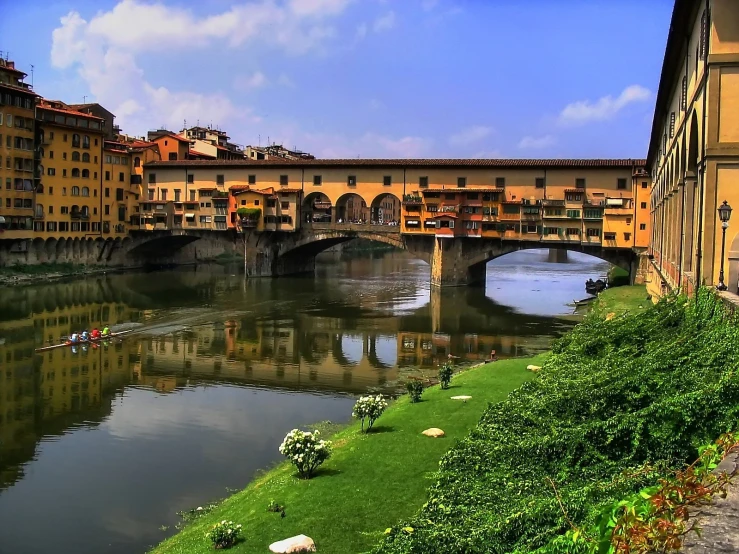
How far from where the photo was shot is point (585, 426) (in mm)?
9898

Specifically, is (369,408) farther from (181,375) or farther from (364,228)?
(364,228)

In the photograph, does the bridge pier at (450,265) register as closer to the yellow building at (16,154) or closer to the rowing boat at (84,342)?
the rowing boat at (84,342)

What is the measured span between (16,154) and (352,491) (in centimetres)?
5856

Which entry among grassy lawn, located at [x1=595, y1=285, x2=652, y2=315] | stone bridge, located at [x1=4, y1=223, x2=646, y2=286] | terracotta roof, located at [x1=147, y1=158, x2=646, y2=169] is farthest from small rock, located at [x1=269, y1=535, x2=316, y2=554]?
terracotta roof, located at [x1=147, y1=158, x2=646, y2=169]

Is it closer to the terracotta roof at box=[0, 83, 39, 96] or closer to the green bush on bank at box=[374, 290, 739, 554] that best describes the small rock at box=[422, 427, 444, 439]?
the green bush on bank at box=[374, 290, 739, 554]

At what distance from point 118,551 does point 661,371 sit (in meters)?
10.5

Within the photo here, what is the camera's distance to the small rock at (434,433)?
650 inches

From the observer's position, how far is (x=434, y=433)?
1659 cm

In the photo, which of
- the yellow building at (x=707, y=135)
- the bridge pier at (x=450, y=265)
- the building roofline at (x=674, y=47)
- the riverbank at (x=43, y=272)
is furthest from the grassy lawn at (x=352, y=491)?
the riverbank at (x=43, y=272)

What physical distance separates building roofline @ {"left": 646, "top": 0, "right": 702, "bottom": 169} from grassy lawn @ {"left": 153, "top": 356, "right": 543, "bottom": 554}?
12.3 meters

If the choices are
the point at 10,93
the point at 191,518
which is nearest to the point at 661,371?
the point at 191,518

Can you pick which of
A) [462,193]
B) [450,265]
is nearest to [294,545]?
[450,265]

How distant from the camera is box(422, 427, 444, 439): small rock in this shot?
54.1 feet

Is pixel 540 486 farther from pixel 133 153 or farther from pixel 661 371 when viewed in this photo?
pixel 133 153
